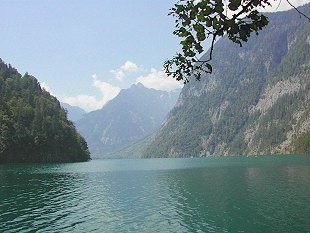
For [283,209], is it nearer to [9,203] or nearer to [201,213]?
[201,213]

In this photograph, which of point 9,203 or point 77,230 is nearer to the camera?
point 77,230

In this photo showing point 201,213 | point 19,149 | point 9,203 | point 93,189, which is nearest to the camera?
point 201,213

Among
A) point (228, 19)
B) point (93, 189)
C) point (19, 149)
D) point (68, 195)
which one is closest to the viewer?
point (228, 19)

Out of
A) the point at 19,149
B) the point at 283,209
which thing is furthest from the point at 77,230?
the point at 19,149

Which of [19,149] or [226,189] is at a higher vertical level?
[19,149]

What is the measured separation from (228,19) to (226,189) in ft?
218

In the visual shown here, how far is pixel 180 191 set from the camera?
70.7 meters

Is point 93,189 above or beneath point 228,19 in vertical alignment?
beneath

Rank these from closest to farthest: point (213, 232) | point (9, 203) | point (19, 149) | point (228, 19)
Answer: point (228, 19) → point (213, 232) → point (9, 203) → point (19, 149)

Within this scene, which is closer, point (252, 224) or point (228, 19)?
point (228, 19)

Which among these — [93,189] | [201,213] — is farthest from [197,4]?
[93,189]

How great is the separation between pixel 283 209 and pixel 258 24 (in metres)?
44.0

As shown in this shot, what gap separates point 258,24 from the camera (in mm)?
8672

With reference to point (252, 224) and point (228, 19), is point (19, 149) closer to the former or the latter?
point (252, 224)
